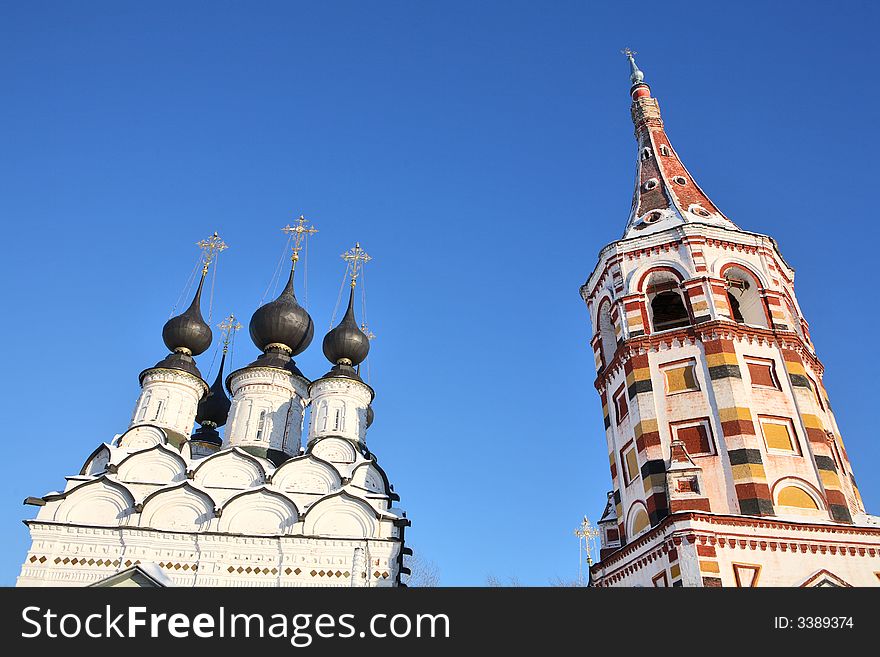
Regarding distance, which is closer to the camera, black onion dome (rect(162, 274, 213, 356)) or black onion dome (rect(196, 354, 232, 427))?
black onion dome (rect(162, 274, 213, 356))

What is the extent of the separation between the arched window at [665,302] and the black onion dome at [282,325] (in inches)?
589

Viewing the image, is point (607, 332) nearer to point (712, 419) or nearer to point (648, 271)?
point (648, 271)

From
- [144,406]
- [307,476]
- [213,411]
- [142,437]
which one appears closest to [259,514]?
[307,476]

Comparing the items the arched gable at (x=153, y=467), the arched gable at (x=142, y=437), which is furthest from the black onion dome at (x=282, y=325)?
the arched gable at (x=153, y=467)

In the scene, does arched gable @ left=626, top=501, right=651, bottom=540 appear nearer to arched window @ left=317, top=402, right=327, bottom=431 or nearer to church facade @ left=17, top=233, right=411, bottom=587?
church facade @ left=17, top=233, right=411, bottom=587

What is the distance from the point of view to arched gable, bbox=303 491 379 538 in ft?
66.9

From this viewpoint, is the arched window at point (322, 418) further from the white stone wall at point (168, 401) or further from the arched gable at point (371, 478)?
the white stone wall at point (168, 401)

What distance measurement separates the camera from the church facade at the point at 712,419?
38.3 ft

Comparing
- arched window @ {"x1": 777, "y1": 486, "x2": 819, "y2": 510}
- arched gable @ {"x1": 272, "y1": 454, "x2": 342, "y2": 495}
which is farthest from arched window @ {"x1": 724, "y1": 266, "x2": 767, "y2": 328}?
arched gable @ {"x1": 272, "y1": 454, "x2": 342, "y2": 495}

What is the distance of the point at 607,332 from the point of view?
16828 mm

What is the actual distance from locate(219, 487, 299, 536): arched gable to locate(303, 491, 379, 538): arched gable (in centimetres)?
55
